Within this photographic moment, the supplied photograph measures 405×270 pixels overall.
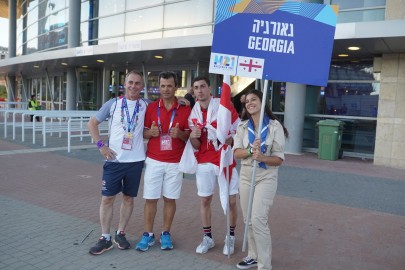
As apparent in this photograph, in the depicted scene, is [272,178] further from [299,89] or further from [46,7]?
[46,7]

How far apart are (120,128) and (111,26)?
16057mm

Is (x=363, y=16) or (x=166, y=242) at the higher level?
(x=363, y=16)

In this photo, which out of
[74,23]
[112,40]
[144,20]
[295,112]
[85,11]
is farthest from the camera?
[85,11]

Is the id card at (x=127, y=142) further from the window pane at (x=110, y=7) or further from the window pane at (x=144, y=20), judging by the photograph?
the window pane at (x=110, y=7)

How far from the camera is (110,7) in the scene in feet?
62.6

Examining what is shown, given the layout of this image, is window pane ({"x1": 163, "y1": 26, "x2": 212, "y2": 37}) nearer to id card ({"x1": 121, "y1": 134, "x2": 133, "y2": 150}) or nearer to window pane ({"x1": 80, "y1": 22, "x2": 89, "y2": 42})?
window pane ({"x1": 80, "y1": 22, "x2": 89, "y2": 42})

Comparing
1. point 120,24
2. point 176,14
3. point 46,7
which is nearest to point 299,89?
point 176,14

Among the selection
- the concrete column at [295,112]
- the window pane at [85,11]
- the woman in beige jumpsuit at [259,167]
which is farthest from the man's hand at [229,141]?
the window pane at [85,11]

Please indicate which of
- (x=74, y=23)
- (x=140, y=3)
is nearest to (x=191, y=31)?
(x=140, y=3)

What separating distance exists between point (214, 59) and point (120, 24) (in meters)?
15.7

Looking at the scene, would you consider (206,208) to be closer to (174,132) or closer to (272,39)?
(174,132)

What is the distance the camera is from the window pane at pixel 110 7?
1852 cm

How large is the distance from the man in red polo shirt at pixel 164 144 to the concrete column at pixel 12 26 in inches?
1260

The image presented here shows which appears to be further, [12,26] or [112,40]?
[12,26]
